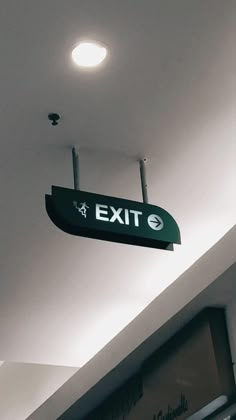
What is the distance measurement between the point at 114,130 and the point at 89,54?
558mm

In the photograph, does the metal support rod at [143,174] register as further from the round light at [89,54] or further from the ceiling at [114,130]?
the round light at [89,54]

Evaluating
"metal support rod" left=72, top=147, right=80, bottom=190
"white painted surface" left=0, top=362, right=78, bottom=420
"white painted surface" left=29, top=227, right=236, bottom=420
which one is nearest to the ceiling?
"metal support rod" left=72, top=147, right=80, bottom=190

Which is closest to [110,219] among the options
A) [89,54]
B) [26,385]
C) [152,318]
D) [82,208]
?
[82,208]

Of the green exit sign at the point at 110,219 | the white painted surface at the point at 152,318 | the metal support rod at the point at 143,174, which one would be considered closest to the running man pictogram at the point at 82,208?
the green exit sign at the point at 110,219

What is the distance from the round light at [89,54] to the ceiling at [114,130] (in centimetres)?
4

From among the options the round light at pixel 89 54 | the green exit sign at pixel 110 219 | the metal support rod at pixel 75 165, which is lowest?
the green exit sign at pixel 110 219

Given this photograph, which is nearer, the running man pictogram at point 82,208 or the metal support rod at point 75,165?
the running man pictogram at point 82,208

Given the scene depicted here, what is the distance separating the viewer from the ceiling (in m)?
3.17

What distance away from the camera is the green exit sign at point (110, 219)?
3424mm

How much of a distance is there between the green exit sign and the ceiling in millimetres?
386

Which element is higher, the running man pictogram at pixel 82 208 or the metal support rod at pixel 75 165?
the metal support rod at pixel 75 165

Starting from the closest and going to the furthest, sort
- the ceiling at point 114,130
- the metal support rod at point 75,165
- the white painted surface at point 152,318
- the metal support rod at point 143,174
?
the ceiling at point 114,130
the metal support rod at point 75,165
the metal support rod at point 143,174
the white painted surface at point 152,318

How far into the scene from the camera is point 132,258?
16.2 feet

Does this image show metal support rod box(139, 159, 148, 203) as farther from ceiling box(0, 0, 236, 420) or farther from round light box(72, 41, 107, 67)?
round light box(72, 41, 107, 67)
